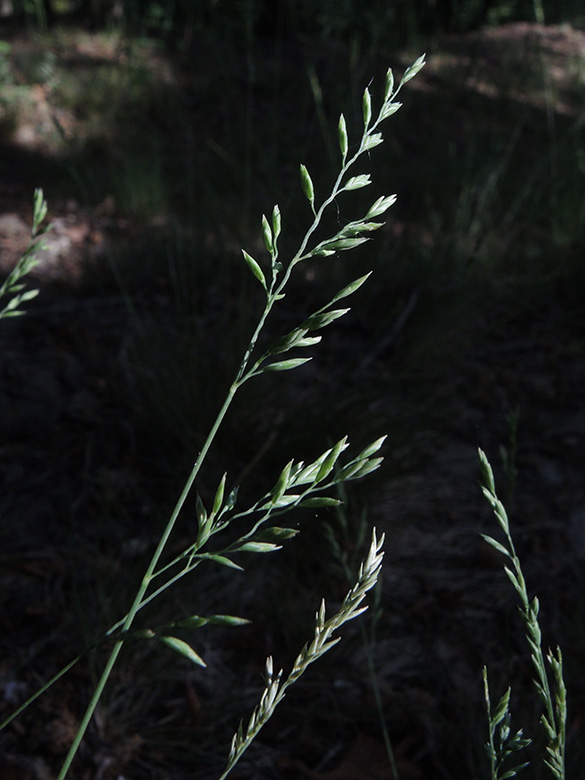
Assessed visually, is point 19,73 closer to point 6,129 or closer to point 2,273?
point 6,129

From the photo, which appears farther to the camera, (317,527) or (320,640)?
(317,527)

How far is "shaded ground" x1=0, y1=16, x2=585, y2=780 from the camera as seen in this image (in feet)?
4.28

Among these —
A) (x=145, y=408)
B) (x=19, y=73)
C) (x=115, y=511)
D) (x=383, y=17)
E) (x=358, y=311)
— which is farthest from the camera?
(x=19, y=73)

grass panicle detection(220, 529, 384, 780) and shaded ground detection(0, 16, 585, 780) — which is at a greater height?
grass panicle detection(220, 529, 384, 780)

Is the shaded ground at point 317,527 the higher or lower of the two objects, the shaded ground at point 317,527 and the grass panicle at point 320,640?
the lower

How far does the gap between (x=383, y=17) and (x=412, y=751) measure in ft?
6.91

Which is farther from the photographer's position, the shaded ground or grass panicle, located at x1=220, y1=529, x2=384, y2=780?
the shaded ground

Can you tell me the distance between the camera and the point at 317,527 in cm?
164

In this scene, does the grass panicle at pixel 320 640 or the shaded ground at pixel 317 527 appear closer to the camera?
the grass panicle at pixel 320 640

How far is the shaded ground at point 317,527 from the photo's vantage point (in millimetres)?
1306

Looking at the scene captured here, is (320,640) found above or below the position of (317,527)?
above

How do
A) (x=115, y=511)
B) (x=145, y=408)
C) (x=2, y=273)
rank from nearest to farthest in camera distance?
(x=115, y=511)
(x=145, y=408)
(x=2, y=273)

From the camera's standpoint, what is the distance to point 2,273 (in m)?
2.90

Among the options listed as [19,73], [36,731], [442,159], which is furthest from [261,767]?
[19,73]
